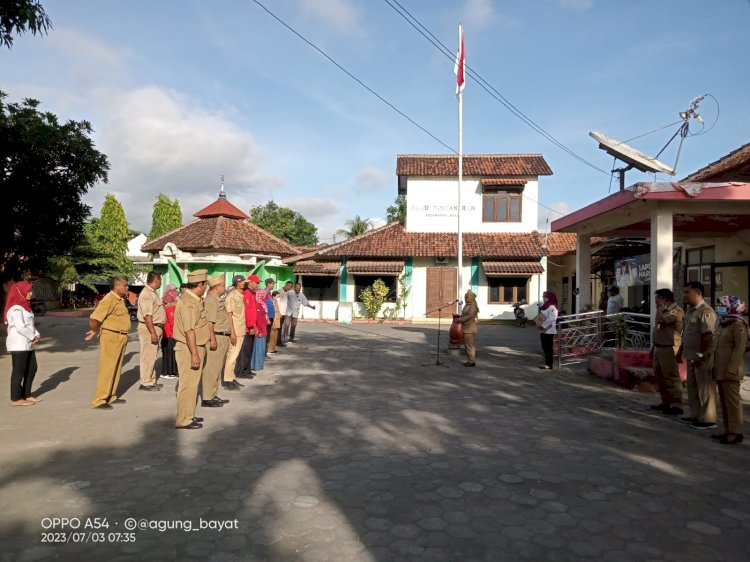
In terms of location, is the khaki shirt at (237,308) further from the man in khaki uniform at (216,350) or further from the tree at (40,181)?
the tree at (40,181)

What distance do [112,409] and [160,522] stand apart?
3503mm

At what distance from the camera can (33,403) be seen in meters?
6.56

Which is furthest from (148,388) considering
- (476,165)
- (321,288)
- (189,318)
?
(476,165)

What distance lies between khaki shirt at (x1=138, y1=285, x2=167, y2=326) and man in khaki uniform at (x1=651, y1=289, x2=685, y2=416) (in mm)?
6842

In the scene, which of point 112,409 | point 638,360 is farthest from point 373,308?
point 112,409

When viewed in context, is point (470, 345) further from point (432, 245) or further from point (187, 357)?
point (432, 245)

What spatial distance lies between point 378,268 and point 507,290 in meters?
5.83

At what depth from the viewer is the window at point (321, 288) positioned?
80.4 feet

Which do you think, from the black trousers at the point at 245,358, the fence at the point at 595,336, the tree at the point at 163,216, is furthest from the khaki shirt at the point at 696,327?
the tree at the point at 163,216

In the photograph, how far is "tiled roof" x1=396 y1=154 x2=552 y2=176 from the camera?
925 inches

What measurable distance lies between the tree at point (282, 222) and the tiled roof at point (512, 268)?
1178 inches

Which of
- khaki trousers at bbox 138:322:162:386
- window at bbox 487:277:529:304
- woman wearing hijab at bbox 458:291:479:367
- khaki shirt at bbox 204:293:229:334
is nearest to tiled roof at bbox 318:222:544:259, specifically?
window at bbox 487:277:529:304

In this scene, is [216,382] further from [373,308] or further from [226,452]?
[373,308]

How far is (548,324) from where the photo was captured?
9578mm
